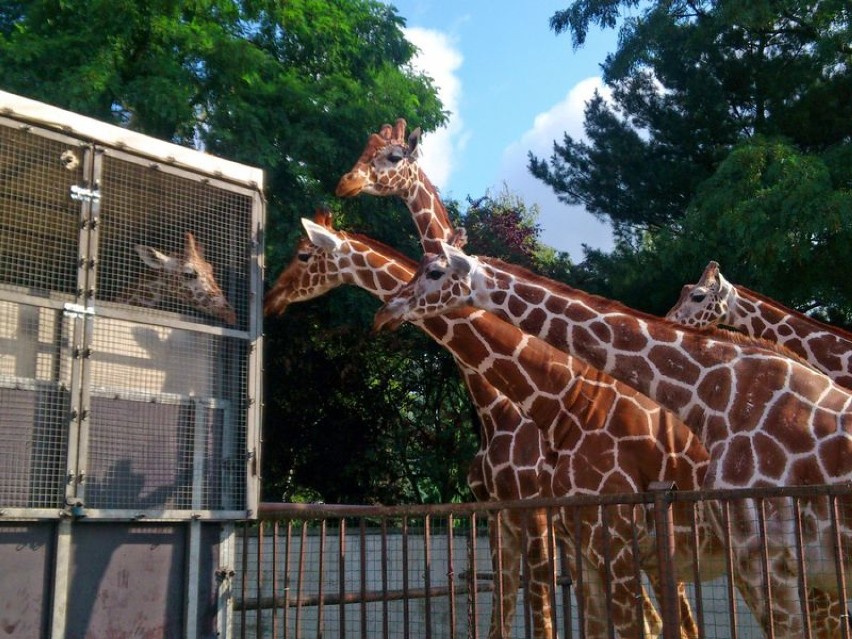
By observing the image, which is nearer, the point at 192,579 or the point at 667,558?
the point at 667,558

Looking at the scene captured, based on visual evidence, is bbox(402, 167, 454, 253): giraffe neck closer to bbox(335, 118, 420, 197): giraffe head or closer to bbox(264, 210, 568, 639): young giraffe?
bbox(335, 118, 420, 197): giraffe head

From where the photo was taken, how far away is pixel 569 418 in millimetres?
7086

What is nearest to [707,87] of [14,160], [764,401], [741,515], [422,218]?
[422,218]

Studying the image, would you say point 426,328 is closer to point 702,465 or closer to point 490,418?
point 490,418

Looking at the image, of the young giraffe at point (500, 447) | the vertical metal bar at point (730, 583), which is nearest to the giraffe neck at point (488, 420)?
the young giraffe at point (500, 447)

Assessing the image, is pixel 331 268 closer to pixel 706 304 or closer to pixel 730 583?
pixel 706 304

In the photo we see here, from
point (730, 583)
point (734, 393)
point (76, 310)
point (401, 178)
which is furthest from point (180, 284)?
point (401, 178)

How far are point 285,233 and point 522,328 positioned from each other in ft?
15.2

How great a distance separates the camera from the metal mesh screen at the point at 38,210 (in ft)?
15.9

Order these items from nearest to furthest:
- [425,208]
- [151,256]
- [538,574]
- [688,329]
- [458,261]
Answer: [151,256] → [688,329] → [458,261] → [538,574] → [425,208]

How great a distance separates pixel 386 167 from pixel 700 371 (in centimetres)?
454

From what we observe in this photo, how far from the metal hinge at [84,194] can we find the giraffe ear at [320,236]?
10.5 ft

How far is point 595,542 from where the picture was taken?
626cm

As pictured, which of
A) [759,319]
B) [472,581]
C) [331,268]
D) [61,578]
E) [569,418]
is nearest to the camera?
[61,578]
